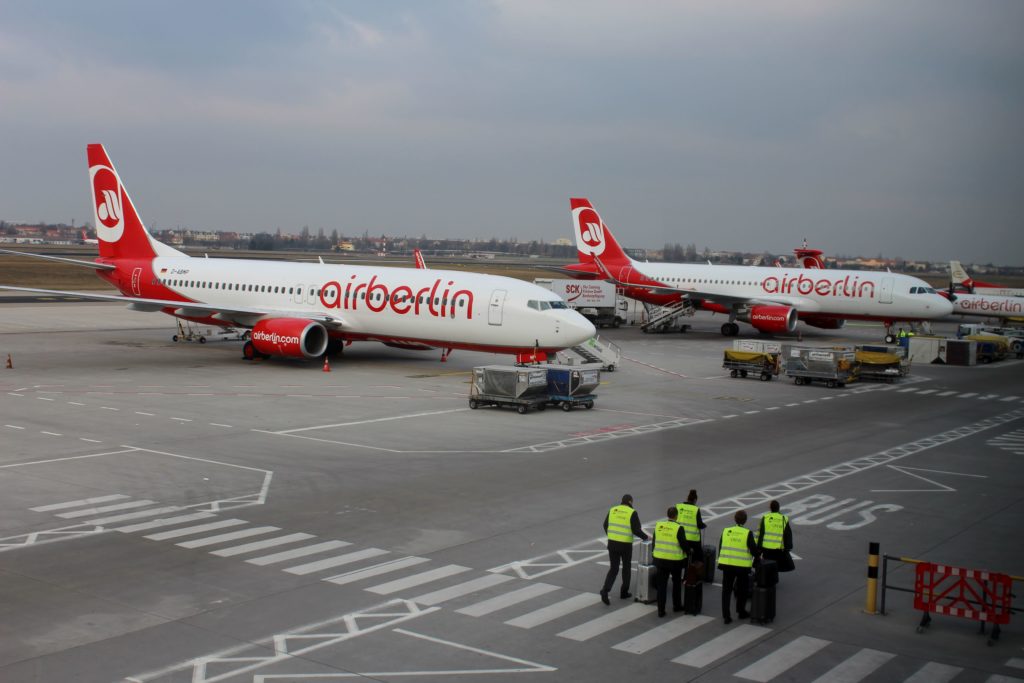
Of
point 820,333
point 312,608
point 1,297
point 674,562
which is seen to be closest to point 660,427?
point 674,562

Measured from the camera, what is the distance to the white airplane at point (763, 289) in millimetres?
60062

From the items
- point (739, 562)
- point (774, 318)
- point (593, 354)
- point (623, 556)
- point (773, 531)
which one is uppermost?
point (774, 318)

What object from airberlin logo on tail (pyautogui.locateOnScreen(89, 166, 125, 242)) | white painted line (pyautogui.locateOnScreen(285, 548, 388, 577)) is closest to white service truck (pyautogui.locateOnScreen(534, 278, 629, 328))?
airberlin logo on tail (pyautogui.locateOnScreen(89, 166, 125, 242))

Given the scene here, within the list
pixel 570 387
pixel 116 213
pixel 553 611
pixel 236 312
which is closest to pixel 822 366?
pixel 570 387

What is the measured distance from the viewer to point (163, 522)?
18.4m

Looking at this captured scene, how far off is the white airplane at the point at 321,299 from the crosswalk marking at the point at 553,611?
951 inches

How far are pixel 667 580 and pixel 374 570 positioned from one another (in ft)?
15.2

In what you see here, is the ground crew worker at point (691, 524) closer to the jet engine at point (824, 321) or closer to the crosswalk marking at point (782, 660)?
the crosswalk marking at point (782, 660)

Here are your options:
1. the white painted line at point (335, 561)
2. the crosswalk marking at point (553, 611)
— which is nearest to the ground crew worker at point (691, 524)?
the crosswalk marking at point (553, 611)

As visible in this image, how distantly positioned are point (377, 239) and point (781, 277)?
127054mm

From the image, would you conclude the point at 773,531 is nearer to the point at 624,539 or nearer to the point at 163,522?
the point at 624,539

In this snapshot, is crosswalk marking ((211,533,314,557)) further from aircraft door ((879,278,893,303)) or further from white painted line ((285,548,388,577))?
aircraft door ((879,278,893,303))

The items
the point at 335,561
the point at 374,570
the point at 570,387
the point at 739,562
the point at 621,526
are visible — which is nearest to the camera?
the point at 739,562

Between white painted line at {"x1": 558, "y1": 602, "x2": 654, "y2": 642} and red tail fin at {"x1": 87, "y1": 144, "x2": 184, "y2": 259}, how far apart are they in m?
42.2
